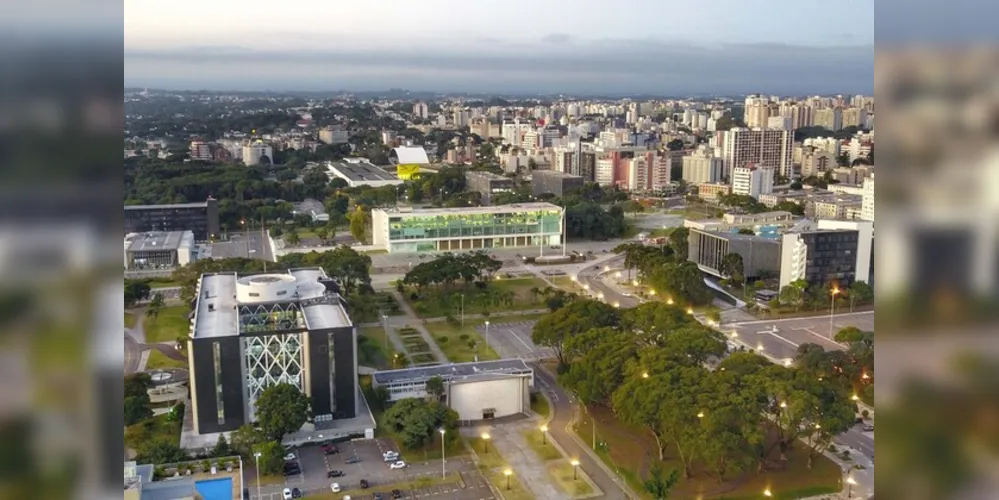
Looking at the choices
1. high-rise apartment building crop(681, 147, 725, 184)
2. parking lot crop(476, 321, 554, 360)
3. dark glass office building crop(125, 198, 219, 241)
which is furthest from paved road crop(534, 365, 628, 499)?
high-rise apartment building crop(681, 147, 725, 184)

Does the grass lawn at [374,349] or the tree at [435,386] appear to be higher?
the tree at [435,386]

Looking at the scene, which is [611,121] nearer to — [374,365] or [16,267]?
[374,365]

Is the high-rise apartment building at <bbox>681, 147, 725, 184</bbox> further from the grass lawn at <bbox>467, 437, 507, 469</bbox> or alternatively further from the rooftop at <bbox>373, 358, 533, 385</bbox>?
the grass lawn at <bbox>467, 437, 507, 469</bbox>

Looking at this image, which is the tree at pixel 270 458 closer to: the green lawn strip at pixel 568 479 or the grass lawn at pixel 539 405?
the green lawn strip at pixel 568 479

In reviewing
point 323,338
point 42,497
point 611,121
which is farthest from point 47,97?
point 611,121

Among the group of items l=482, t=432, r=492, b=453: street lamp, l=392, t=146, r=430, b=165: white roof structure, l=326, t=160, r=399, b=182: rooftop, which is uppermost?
l=392, t=146, r=430, b=165: white roof structure

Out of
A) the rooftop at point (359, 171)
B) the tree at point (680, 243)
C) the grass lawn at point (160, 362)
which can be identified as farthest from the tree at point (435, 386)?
the rooftop at point (359, 171)

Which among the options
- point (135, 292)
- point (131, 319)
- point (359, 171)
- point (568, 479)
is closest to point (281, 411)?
point (568, 479)
